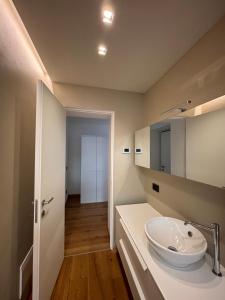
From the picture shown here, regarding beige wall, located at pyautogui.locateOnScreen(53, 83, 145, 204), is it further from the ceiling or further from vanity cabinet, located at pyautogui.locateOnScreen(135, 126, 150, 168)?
the ceiling

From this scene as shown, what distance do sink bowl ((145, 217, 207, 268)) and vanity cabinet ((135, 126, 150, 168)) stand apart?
66 cm

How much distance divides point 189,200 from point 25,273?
66.0 inches

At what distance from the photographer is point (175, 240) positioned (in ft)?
3.60

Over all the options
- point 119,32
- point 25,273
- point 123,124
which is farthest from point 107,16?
point 25,273

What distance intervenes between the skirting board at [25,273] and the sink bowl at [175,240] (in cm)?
118

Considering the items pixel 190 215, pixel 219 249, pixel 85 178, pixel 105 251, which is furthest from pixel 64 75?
pixel 85 178

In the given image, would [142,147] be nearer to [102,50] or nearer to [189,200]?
[189,200]

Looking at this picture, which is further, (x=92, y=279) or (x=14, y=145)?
(x=92, y=279)

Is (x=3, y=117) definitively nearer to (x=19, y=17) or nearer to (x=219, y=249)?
(x=19, y=17)

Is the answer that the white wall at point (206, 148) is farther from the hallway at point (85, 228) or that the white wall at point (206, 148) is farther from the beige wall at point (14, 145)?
the hallway at point (85, 228)

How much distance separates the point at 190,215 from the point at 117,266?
114 centimetres

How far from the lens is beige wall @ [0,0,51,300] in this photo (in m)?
0.93

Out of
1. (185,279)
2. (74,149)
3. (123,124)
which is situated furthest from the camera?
(74,149)

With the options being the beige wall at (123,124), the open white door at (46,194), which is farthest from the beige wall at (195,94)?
the open white door at (46,194)
